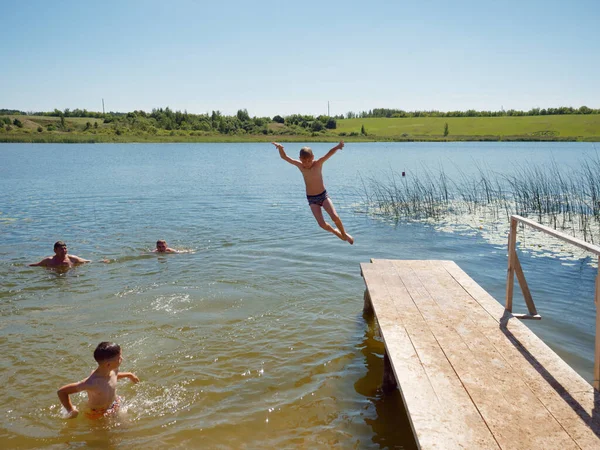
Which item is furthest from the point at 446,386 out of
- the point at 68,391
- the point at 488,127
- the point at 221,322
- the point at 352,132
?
the point at 488,127

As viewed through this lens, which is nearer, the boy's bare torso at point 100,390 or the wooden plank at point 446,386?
the wooden plank at point 446,386

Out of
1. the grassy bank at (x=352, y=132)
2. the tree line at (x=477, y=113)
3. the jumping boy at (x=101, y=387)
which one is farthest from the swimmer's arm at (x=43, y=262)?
the tree line at (x=477, y=113)

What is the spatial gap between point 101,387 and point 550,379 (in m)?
4.67

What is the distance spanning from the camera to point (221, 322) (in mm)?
8734

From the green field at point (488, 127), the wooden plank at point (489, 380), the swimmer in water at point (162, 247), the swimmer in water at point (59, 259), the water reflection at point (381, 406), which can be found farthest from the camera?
the green field at point (488, 127)

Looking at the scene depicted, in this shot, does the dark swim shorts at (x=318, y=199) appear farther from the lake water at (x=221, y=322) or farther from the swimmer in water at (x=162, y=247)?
the swimmer in water at (x=162, y=247)

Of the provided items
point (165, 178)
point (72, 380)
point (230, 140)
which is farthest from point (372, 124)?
point (72, 380)

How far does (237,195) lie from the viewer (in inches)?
1037

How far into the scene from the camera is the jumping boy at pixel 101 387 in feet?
17.9

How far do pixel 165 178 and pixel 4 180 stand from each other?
962 cm

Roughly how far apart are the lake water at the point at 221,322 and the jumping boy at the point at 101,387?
0.16 meters

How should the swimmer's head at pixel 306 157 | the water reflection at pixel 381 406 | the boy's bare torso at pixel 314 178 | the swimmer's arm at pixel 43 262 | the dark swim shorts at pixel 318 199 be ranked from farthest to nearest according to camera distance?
the swimmer's arm at pixel 43 262, the dark swim shorts at pixel 318 199, the boy's bare torso at pixel 314 178, the swimmer's head at pixel 306 157, the water reflection at pixel 381 406

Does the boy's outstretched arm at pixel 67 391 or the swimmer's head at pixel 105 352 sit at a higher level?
the swimmer's head at pixel 105 352

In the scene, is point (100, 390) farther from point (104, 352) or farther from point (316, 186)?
point (316, 186)
